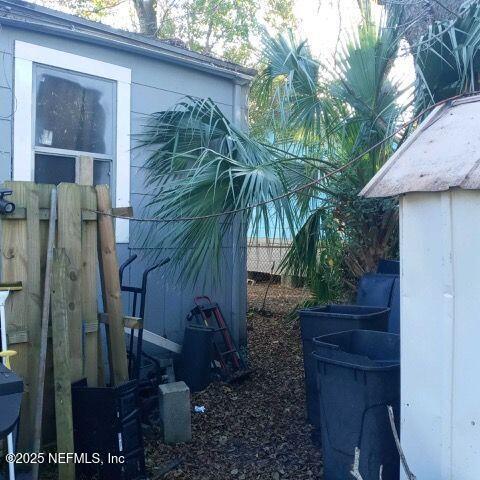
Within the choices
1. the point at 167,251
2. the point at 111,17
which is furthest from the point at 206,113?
the point at 111,17

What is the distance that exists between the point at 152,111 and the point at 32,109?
1346mm

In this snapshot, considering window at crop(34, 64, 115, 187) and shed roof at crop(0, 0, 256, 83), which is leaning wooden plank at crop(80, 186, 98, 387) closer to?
window at crop(34, 64, 115, 187)

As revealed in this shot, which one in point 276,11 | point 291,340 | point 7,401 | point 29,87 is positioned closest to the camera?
point 7,401

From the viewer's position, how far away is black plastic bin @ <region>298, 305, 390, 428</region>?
4.30m

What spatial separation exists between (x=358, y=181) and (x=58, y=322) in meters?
3.30

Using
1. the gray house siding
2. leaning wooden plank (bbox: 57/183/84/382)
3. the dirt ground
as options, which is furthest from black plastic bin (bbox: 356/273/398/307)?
leaning wooden plank (bbox: 57/183/84/382)

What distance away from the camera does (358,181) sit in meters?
5.74

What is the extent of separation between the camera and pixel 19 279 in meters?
4.05

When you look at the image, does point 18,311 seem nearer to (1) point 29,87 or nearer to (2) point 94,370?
(2) point 94,370

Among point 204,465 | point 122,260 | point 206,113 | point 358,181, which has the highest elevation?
point 206,113

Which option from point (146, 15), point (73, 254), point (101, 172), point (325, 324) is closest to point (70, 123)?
point (101, 172)

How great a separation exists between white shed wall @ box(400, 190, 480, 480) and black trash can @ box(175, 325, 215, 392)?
300 centimetres

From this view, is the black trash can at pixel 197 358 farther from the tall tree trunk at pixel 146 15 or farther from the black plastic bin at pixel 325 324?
the tall tree trunk at pixel 146 15

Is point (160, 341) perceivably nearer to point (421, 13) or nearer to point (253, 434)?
point (253, 434)
